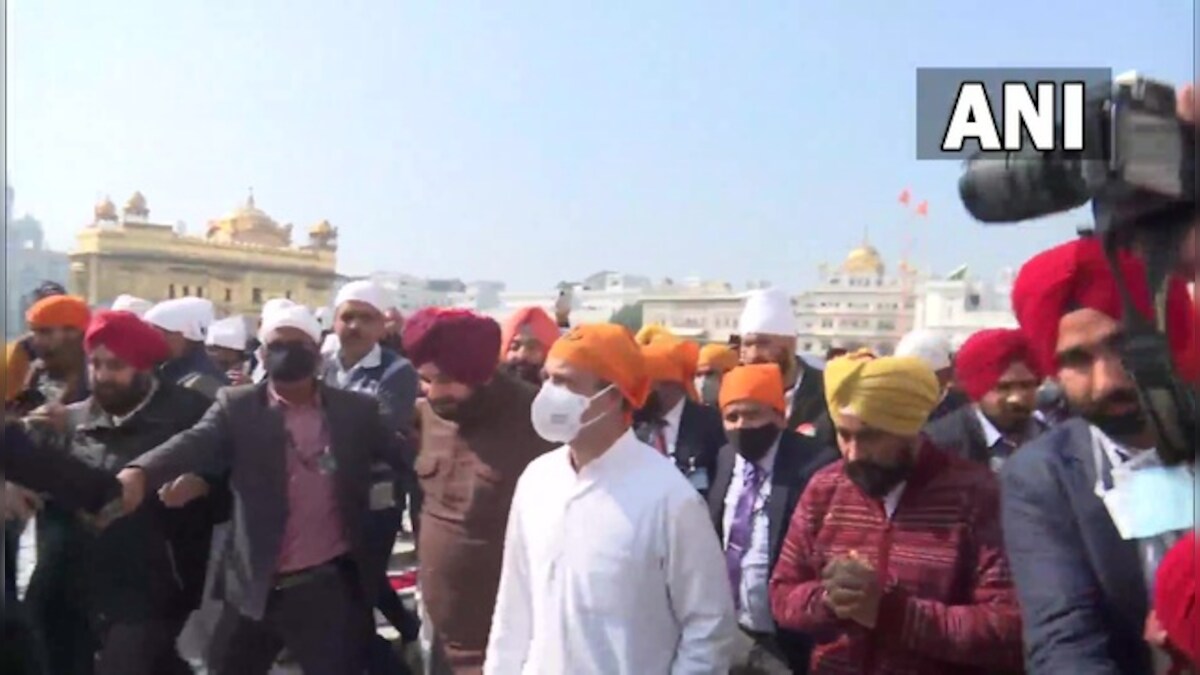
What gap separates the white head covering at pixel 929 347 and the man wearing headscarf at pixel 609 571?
8.47ft

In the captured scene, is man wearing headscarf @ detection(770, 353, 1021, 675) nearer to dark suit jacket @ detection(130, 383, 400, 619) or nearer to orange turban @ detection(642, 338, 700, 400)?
dark suit jacket @ detection(130, 383, 400, 619)

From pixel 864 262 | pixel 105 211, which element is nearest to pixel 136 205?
pixel 105 211

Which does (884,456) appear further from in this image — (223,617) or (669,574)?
(223,617)

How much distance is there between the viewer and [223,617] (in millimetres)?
3986

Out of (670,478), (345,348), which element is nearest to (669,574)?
(670,478)

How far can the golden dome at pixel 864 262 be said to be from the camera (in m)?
66.6

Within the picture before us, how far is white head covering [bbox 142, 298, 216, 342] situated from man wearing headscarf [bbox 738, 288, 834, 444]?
8.46 feet

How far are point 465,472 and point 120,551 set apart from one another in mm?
1151

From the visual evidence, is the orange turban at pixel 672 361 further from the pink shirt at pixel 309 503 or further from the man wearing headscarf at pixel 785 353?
the pink shirt at pixel 309 503

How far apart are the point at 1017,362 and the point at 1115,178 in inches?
112

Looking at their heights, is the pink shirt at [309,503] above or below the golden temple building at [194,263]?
below

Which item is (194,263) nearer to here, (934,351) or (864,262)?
(864,262)

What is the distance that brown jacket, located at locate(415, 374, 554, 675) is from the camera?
369 centimetres

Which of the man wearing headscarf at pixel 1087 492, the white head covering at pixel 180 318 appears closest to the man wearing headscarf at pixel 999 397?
the man wearing headscarf at pixel 1087 492
